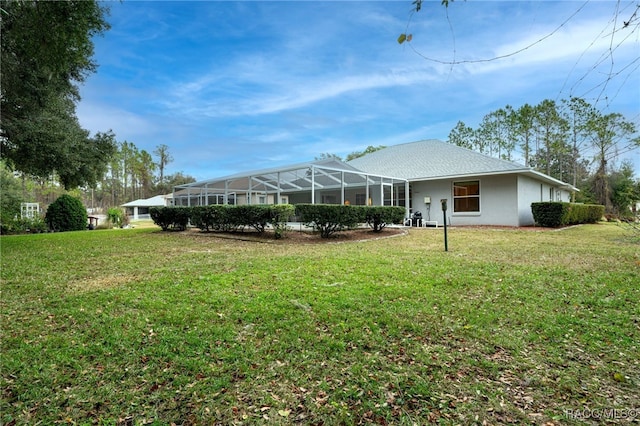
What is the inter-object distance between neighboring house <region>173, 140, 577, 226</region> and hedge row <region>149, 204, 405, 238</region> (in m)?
2.09

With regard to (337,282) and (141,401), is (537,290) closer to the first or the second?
(337,282)

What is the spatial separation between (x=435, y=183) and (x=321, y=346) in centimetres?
1636

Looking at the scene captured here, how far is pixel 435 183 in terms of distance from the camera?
57.9 feet

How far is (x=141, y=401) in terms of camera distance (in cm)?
220

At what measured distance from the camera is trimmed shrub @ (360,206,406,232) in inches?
470

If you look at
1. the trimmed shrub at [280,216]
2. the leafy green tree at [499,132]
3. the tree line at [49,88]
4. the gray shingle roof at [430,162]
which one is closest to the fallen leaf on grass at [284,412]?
the tree line at [49,88]

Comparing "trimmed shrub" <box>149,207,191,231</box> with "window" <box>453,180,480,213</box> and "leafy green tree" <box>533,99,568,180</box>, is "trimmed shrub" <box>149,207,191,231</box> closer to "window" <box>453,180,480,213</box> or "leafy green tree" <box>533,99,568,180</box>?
"window" <box>453,180,480,213</box>

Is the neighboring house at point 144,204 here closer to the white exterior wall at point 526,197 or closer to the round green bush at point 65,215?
the round green bush at point 65,215

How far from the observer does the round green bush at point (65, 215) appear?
16.8 m

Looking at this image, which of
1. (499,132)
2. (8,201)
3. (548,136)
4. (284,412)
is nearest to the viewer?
(284,412)

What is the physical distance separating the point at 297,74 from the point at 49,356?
1070 cm

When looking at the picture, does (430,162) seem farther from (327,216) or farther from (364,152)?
(364,152)

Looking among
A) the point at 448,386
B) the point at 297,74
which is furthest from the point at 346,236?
the point at 448,386

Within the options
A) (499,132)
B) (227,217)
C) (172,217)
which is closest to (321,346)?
(227,217)
